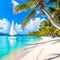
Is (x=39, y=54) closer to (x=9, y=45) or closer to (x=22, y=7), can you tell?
(x=22, y=7)

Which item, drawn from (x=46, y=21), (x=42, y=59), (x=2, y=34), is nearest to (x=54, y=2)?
(x=42, y=59)

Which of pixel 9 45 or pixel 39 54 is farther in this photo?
pixel 9 45

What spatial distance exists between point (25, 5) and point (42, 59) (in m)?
4.49

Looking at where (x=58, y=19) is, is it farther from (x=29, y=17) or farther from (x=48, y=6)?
(x=29, y=17)

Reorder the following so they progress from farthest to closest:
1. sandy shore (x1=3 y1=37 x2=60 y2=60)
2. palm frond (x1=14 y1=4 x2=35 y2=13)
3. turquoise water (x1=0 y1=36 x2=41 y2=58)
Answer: turquoise water (x1=0 y1=36 x2=41 y2=58), palm frond (x1=14 y1=4 x2=35 y2=13), sandy shore (x1=3 y1=37 x2=60 y2=60)

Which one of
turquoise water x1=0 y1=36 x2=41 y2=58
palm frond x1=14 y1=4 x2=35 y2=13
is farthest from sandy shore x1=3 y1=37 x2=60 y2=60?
palm frond x1=14 y1=4 x2=35 y2=13

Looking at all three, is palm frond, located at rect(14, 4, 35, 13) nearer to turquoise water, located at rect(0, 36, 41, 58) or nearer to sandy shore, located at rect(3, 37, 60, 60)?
sandy shore, located at rect(3, 37, 60, 60)

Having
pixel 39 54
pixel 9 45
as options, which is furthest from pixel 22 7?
pixel 9 45

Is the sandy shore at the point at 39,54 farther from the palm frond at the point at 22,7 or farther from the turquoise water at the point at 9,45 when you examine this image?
the palm frond at the point at 22,7

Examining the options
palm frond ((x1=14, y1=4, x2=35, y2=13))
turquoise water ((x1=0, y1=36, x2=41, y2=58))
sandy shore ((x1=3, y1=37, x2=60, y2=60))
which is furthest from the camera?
turquoise water ((x1=0, y1=36, x2=41, y2=58))

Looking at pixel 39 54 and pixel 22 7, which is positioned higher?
pixel 22 7

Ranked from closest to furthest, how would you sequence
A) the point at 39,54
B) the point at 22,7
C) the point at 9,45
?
the point at 39,54 → the point at 22,7 → the point at 9,45

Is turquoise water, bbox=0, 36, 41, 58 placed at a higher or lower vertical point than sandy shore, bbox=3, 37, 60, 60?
lower

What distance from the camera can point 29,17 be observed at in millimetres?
13102
